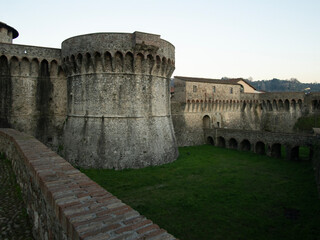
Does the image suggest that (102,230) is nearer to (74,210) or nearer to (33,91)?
(74,210)

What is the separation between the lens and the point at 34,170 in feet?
17.8

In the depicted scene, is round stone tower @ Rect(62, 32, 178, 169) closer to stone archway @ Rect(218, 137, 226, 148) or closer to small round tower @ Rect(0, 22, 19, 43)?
small round tower @ Rect(0, 22, 19, 43)

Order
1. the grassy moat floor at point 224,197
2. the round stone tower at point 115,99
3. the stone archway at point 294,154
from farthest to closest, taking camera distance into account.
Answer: the stone archway at point 294,154
the round stone tower at point 115,99
the grassy moat floor at point 224,197

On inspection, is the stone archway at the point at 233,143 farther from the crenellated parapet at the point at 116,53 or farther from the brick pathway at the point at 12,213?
the brick pathway at the point at 12,213

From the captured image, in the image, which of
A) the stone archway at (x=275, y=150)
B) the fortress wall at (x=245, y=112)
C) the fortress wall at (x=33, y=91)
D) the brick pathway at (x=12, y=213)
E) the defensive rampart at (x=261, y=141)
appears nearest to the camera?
the brick pathway at (x=12, y=213)

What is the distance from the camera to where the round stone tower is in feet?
55.9

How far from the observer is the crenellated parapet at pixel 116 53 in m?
16.8

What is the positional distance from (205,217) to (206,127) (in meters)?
20.8

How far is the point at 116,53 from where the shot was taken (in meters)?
17.0

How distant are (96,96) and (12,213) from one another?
1207 cm

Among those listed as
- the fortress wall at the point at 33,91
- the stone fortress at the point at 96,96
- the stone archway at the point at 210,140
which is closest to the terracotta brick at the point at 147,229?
the stone fortress at the point at 96,96

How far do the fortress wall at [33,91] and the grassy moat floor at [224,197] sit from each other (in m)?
6.80

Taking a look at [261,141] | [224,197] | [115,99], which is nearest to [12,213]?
[224,197]

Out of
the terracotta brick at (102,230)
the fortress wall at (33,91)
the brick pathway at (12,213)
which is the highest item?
the fortress wall at (33,91)
